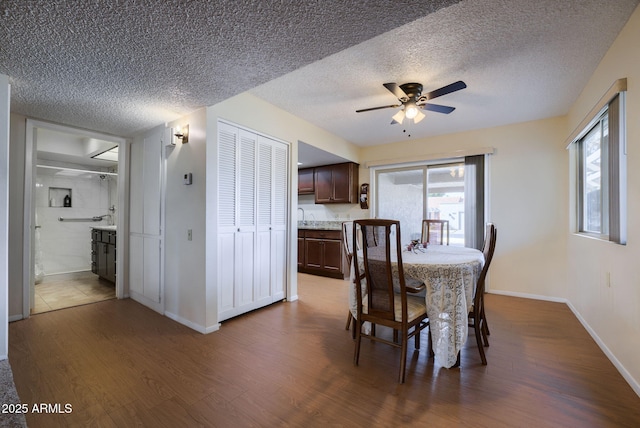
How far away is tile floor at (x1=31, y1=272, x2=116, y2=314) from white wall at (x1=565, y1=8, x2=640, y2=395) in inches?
204

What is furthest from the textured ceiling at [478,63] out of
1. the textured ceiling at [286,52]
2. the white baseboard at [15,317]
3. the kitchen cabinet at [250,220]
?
the white baseboard at [15,317]

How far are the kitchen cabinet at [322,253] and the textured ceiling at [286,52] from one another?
2403 mm

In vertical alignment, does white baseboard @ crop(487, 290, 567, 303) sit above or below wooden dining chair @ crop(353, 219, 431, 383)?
below

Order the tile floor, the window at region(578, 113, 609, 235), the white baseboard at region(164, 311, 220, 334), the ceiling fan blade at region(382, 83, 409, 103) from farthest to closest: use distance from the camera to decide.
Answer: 1. the tile floor
2. the white baseboard at region(164, 311, 220, 334)
3. the window at region(578, 113, 609, 235)
4. the ceiling fan blade at region(382, 83, 409, 103)

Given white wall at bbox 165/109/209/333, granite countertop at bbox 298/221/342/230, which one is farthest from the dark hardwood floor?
granite countertop at bbox 298/221/342/230

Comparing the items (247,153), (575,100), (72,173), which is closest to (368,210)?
(247,153)

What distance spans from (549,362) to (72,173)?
24.2 feet

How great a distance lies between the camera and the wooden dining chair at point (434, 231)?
3.65 meters

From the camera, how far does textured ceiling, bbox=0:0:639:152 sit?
4.54ft

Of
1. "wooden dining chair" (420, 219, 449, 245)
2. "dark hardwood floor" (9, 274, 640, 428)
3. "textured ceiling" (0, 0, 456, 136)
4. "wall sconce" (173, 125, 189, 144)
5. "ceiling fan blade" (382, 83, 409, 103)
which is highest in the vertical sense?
"ceiling fan blade" (382, 83, 409, 103)

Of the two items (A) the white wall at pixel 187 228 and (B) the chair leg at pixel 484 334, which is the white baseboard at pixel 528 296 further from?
(A) the white wall at pixel 187 228

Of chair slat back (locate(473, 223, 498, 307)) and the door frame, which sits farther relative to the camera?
the door frame

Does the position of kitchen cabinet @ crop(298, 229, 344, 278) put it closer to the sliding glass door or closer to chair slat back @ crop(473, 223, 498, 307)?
the sliding glass door

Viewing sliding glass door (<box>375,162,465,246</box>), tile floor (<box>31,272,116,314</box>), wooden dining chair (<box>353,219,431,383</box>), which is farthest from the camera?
sliding glass door (<box>375,162,465,246</box>)
